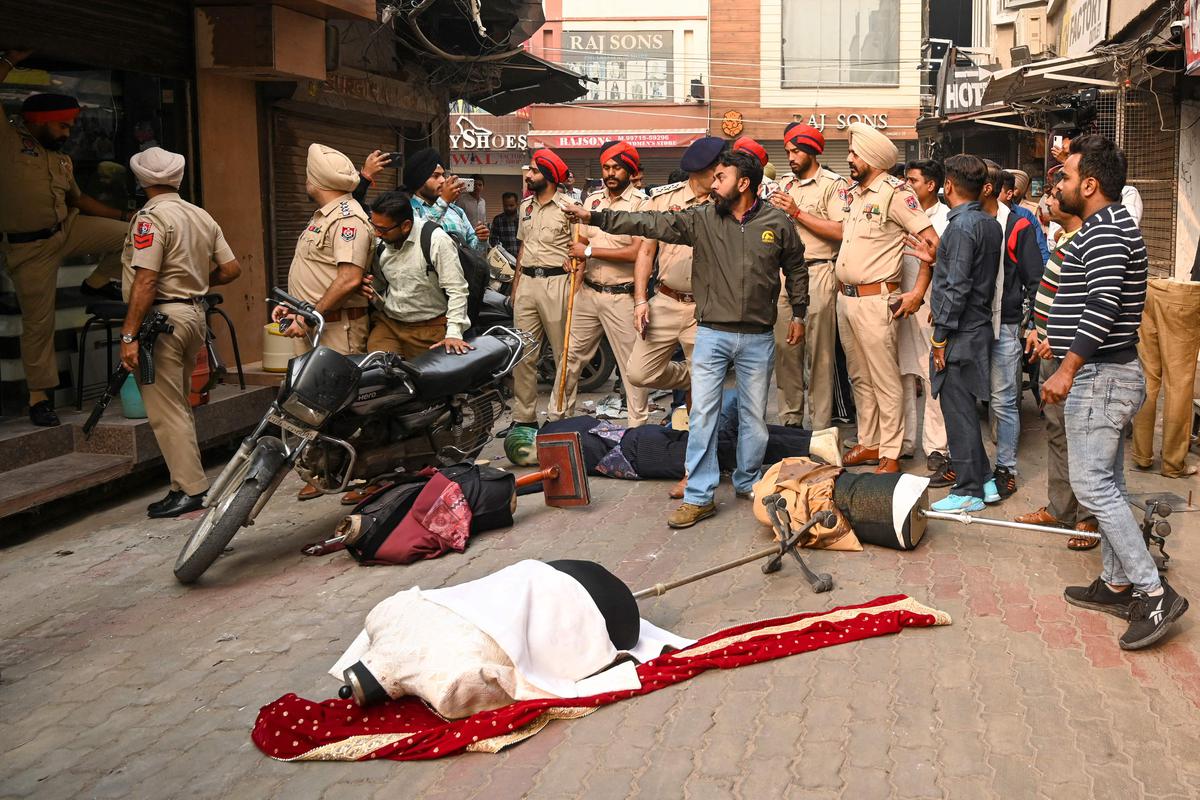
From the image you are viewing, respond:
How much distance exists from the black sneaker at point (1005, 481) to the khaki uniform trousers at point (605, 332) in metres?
2.49

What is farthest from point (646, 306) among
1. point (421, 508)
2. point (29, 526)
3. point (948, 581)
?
point (29, 526)

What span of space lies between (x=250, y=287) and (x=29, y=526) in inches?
144

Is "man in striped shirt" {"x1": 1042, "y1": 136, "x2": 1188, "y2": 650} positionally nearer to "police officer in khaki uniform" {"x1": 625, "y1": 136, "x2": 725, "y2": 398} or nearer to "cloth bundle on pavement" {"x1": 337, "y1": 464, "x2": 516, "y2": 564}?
"cloth bundle on pavement" {"x1": 337, "y1": 464, "x2": 516, "y2": 564}

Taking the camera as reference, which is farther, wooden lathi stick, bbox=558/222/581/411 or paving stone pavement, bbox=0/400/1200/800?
wooden lathi stick, bbox=558/222/581/411

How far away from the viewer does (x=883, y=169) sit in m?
7.75

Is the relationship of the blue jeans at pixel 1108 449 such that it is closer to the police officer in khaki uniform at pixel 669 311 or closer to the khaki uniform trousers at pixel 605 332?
the police officer in khaki uniform at pixel 669 311

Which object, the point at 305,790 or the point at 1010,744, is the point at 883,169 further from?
the point at 305,790

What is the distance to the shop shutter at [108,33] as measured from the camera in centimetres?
778

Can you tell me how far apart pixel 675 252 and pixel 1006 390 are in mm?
2339

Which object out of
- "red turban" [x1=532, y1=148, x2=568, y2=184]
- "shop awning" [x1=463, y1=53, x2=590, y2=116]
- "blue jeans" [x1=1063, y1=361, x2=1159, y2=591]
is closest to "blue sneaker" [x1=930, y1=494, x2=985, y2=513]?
"blue jeans" [x1=1063, y1=361, x2=1159, y2=591]

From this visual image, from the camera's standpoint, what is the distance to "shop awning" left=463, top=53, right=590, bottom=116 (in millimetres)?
15320

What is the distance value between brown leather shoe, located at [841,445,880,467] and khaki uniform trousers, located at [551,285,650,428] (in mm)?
1506

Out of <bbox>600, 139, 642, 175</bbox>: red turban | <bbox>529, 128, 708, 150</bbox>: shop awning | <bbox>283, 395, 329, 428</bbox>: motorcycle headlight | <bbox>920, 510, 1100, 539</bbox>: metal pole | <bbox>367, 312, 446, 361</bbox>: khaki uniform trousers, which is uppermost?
<bbox>529, 128, 708, 150</bbox>: shop awning

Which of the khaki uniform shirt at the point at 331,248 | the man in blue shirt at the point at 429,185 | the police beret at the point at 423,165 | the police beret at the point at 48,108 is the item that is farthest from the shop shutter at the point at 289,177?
the khaki uniform shirt at the point at 331,248
